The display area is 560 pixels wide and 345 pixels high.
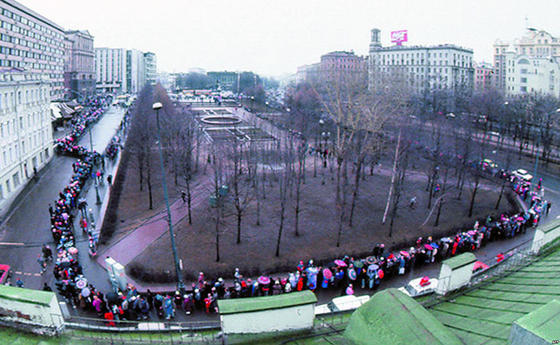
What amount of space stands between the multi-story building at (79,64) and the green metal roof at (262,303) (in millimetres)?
105180

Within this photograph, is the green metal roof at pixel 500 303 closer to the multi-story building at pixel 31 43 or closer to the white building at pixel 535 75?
the multi-story building at pixel 31 43

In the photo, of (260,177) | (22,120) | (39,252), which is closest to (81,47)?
(22,120)

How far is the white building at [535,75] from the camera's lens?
77.1 metres

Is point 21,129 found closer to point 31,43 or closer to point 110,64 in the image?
point 31,43

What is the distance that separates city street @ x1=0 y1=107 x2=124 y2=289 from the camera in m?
19.1

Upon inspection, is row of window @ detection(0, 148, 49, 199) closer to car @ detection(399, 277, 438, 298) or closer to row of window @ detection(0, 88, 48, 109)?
row of window @ detection(0, 88, 48, 109)

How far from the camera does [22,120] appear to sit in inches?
1336

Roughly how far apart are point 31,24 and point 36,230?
67.6 metres

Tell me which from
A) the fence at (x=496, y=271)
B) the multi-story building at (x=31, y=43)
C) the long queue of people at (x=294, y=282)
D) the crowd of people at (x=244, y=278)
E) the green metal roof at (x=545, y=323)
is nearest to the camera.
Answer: the green metal roof at (x=545, y=323)

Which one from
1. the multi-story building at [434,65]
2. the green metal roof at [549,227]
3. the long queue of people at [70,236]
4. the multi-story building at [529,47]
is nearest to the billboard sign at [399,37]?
the multi-story building at [434,65]

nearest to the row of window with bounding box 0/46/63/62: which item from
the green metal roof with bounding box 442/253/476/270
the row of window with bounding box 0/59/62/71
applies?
the row of window with bounding box 0/59/62/71

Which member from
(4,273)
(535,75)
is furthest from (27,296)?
(535,75)

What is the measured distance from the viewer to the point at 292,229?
24.3 meters

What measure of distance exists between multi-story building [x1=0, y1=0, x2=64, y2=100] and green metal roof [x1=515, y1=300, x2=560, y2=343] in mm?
77577
